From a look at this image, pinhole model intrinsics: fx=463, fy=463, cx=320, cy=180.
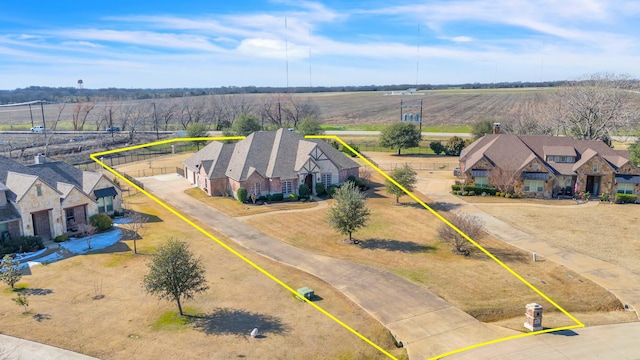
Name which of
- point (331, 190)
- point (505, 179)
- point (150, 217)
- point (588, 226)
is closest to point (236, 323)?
point (150, 217)

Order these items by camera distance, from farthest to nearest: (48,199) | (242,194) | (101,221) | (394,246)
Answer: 1. (242,194)
2. (101,221)
3. (48,199)
4. (394,246)

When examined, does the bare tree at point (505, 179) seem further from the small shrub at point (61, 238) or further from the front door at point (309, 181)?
the small shrub at point (61, 238)

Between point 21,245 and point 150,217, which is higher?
point 21,245

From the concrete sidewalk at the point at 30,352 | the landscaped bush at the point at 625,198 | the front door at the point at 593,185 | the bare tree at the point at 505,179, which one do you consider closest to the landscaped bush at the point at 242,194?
the concrete sidewalk at the point at 30,352

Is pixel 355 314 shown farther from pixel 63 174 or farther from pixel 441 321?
pixel 63 174

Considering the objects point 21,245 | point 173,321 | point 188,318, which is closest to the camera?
point 173,321

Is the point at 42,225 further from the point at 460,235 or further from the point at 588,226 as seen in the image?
the point at 588,226

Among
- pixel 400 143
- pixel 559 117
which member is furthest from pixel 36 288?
pixel 559 117
